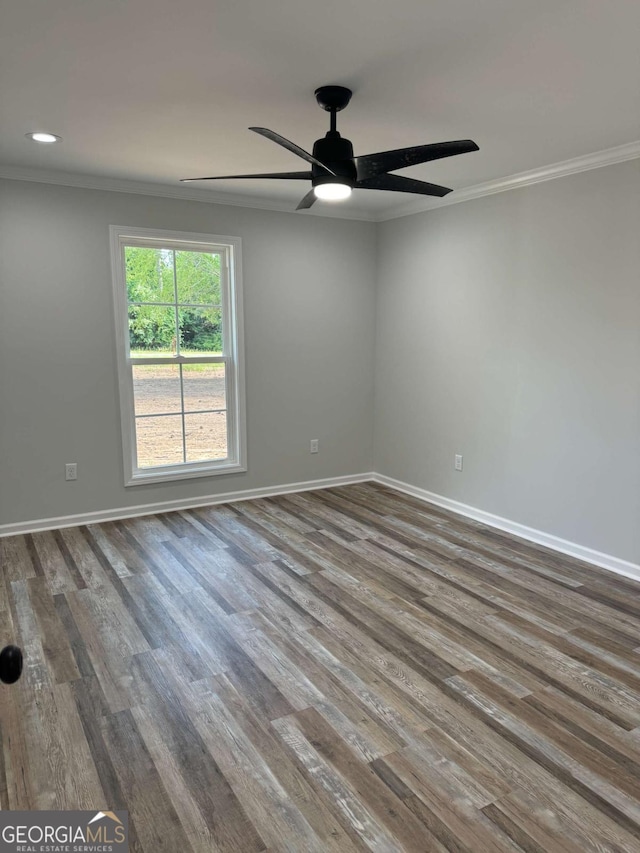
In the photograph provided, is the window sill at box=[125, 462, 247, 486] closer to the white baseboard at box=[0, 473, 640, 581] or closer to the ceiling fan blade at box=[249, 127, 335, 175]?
the white baseboard at box=[0, 473, 640, 581]

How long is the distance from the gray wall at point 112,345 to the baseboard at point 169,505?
5cm

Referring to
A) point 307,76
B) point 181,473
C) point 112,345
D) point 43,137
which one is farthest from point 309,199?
point 181,473

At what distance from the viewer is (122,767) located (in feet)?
6.21

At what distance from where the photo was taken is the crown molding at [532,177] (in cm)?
322

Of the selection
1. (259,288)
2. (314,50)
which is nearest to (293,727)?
(314,50)

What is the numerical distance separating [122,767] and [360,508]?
3019mm

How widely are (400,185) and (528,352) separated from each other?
6.00 feet

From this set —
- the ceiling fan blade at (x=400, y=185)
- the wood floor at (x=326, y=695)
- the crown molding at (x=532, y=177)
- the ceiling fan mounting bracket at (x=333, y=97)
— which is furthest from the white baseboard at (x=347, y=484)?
the ceiling fan mounting bracket at (x=333, y=97)

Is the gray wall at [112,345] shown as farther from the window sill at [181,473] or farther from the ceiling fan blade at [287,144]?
the ceiling fan blade at [287,144]

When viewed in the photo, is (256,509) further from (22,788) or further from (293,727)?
(22,788)

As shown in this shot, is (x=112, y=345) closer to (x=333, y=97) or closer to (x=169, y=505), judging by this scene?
(x=169, y=505)

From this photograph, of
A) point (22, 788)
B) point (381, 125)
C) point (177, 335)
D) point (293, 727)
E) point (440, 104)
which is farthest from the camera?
point (177, 335)

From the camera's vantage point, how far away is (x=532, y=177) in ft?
12.2

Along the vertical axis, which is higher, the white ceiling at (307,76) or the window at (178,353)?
the white ceiling at (307,76)
